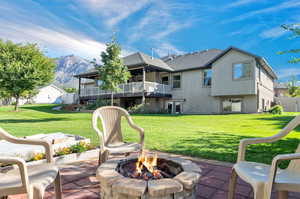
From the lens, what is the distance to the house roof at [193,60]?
54.0 feet

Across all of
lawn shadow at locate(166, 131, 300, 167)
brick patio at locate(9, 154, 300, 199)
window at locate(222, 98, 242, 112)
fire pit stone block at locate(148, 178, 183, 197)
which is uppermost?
window at locate(222, 98, 242, 112)

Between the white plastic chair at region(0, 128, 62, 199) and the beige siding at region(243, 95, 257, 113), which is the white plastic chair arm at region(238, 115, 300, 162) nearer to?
the white plastic chair at region(0, 128, 62, 199)

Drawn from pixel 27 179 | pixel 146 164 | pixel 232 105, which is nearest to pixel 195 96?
pixel 232 105

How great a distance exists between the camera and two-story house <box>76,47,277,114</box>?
44.2 feet

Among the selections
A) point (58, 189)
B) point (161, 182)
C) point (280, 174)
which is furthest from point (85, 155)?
point (280, 174)

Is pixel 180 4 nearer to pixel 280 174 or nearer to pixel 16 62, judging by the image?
pixel 280 174

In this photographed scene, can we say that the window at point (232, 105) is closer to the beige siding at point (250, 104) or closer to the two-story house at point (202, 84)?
the two-story house at point (202, 84)

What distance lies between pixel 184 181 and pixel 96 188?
1.30 m

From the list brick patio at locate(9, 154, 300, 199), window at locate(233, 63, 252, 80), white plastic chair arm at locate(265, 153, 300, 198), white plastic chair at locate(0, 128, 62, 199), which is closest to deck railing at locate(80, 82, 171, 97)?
window at locate(233, 63, 252, 80)

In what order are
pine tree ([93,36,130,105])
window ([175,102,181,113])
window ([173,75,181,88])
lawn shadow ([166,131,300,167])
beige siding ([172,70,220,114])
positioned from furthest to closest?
window ([173,75,181,88]), window ([175,102,181,113]), beige siding ([172,70,220,114]), pine tree ([93,36,130,105]), lawn shadow ([166,131,300,167])

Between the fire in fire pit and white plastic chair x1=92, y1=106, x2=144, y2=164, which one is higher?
white plastic chair x1=92, y1=106, x2=144, y2=164

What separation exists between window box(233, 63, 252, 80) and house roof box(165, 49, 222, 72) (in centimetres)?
271

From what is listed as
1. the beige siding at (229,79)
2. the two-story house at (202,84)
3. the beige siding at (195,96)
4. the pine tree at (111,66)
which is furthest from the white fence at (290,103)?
the pine tree at (111,66)

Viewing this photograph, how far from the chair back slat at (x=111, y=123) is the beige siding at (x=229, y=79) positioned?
42.7 feet
